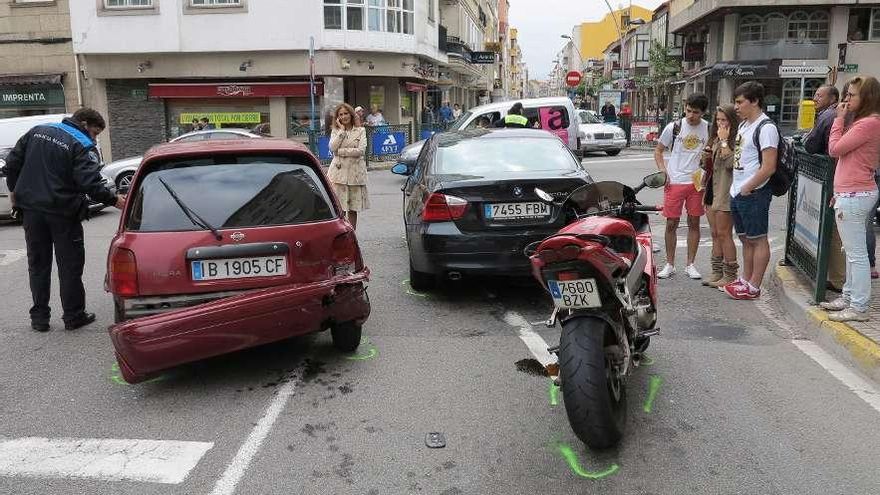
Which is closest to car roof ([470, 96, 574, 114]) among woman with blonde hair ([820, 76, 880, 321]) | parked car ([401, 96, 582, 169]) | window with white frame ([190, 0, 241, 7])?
parked car ([401, 96, 582, 169])

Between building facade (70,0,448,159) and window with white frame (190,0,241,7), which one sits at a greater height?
window with white frame (190,0,241,7)

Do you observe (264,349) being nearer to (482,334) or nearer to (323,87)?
(482,334)

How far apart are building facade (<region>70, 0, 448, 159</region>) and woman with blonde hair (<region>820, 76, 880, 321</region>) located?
22111 mm

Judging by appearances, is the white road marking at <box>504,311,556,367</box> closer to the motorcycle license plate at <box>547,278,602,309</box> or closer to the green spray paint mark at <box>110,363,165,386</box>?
the motorcycle license plate at <box>547,278,602,309</box>

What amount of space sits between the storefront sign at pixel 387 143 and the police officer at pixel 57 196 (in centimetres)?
1708

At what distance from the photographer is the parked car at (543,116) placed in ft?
63.6

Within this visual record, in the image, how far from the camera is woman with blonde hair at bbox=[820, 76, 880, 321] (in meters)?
5.11

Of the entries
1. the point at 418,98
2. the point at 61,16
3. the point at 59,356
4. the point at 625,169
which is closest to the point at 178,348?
the point at 59,356

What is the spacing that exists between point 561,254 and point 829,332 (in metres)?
2.85

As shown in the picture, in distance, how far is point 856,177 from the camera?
17.1 feet

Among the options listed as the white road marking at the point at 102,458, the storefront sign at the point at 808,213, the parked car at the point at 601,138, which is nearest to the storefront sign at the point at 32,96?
the parked car at the point at 601,138

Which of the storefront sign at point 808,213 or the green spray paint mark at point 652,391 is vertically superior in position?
the storefront sign at point 808,213

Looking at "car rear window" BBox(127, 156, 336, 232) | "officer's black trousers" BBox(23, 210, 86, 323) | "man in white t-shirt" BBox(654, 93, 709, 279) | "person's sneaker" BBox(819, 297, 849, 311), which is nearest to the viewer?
"car rear window" BBox(127, 156, 336, 232)

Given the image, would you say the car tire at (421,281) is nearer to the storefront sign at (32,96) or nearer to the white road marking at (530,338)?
the white road marking at (530,338)
